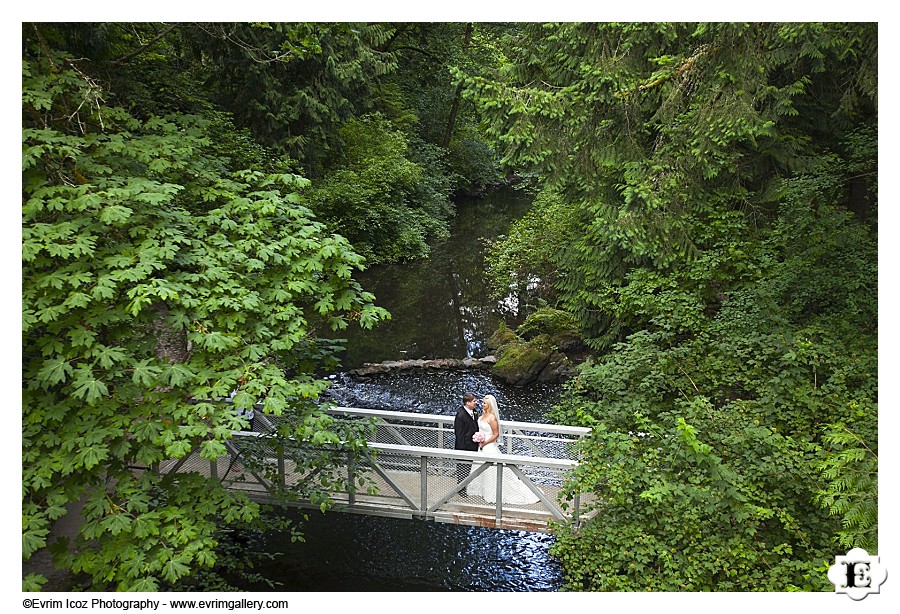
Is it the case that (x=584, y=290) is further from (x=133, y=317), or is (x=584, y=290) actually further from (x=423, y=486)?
(x=133, y=317)

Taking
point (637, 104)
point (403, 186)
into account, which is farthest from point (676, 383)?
point (403, 186)

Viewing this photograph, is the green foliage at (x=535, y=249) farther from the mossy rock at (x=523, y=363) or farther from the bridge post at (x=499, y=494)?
the bridge post at (x=499, y=494)

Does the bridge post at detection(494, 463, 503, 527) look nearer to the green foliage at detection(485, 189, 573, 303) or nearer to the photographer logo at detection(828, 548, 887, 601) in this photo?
the photographer logo at detection(828, 548, 887, 601)

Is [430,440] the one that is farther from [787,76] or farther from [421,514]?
[787,76]

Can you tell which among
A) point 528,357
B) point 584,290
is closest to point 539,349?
point 528,357

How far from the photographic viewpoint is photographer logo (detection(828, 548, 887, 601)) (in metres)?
4.77

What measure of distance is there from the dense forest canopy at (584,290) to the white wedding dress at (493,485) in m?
1.02

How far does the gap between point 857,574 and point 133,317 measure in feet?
18.5

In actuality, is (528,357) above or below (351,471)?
above

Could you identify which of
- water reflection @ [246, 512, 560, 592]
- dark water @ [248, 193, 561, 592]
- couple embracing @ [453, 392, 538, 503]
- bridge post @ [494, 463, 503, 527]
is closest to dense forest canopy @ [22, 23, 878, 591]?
bridge post @ [494, 463, 503, 527]

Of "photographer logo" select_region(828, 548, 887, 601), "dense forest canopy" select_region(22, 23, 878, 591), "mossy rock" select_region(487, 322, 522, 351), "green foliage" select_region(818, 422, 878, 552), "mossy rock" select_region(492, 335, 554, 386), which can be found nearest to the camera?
"dense forest canopy" select_region(22, 23, 878, 591)

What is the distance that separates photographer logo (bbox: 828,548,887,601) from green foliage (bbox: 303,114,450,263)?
43.6 ft

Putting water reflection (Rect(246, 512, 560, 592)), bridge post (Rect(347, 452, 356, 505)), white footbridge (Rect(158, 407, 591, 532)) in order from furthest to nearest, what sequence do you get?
water reflection (Rect(246, 512, 560, 592)) < white footbridge (Rect(158, 407, 591, 532)) < bridge post (Rect(347, 452, 356, 505))

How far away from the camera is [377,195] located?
64.1 feet
